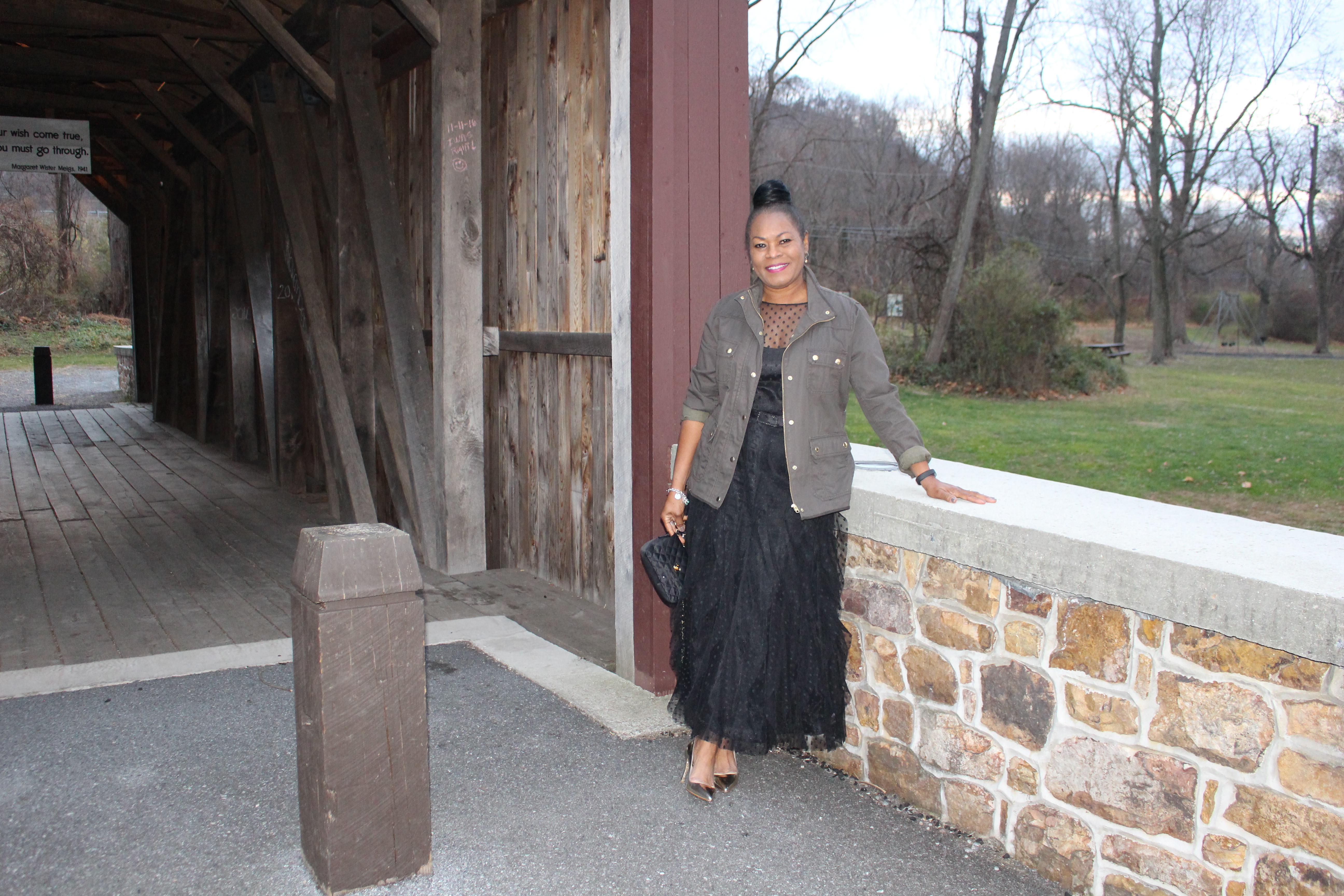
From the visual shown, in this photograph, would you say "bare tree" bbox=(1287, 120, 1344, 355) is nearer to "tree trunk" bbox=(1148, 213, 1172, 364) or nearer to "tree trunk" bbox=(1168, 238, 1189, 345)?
"tree trunk" bbox=(1168, 238, 1189, 345)

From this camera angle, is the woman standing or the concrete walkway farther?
the woman standing

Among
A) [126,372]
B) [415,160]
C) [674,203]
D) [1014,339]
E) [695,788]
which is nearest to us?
[695,788]

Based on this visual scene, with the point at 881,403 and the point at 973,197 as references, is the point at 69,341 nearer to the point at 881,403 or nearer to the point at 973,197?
the point at 973,197

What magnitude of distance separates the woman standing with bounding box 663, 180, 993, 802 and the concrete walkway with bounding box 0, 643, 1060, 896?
0.22 meters

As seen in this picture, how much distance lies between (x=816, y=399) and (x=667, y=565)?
0.67 metres

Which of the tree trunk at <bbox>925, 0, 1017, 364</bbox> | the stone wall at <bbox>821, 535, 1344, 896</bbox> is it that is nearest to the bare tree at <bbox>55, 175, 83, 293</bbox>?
the tree trunk at <bbox>925, 0, 1017, 364</bbox>

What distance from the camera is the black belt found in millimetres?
2943

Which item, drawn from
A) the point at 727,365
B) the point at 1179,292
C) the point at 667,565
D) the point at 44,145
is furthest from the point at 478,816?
the point at 1179,292

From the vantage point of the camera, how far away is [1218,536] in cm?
242

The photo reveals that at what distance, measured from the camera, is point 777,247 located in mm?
2920

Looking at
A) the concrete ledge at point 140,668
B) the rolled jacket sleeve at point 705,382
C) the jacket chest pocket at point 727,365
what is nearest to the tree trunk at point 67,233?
the concrete ledge at point 140,668

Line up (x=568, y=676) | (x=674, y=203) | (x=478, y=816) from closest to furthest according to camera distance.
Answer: (x=478, y=816)
(x=674, y=203)
(x=568, y=676)

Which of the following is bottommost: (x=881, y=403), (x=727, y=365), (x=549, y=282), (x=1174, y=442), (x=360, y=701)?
(x=1174, y=442)

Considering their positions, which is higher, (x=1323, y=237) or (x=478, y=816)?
(x=1323, y=237)
